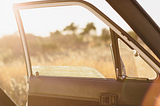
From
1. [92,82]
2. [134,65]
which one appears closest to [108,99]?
[92,82]

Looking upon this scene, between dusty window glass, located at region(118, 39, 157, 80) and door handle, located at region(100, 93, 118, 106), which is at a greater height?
dusty window glass, located at region(118, 39, 157, 80)

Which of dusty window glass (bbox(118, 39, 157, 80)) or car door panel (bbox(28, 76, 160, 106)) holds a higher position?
dusty window glass (bbox(118, 39, 157, 80))

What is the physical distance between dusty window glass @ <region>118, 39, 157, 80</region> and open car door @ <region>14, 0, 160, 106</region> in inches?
0.9

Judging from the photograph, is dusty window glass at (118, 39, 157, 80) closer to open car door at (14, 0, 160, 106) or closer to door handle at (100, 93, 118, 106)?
open car door at (14, 0, 160, 106)

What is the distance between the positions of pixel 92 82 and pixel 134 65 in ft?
1.84

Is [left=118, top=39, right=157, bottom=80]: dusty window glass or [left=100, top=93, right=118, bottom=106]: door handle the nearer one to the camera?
[left=118, top=39, right=157, bottom=80]: dusty window glass

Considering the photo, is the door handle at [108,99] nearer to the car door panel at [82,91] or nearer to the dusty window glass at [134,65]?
the car door panel at [82,91]

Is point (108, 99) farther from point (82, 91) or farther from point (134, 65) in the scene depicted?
point (134, 65)

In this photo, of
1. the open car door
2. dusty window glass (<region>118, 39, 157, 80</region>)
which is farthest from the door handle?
dusty window glass (<region>118, 39, 157, 80</region>)

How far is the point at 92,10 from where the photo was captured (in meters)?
2.00

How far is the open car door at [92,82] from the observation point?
1.97 metres

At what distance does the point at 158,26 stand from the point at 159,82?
30.2 inches

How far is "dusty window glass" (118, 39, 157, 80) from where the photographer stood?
200cm

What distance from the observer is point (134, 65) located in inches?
83.4
